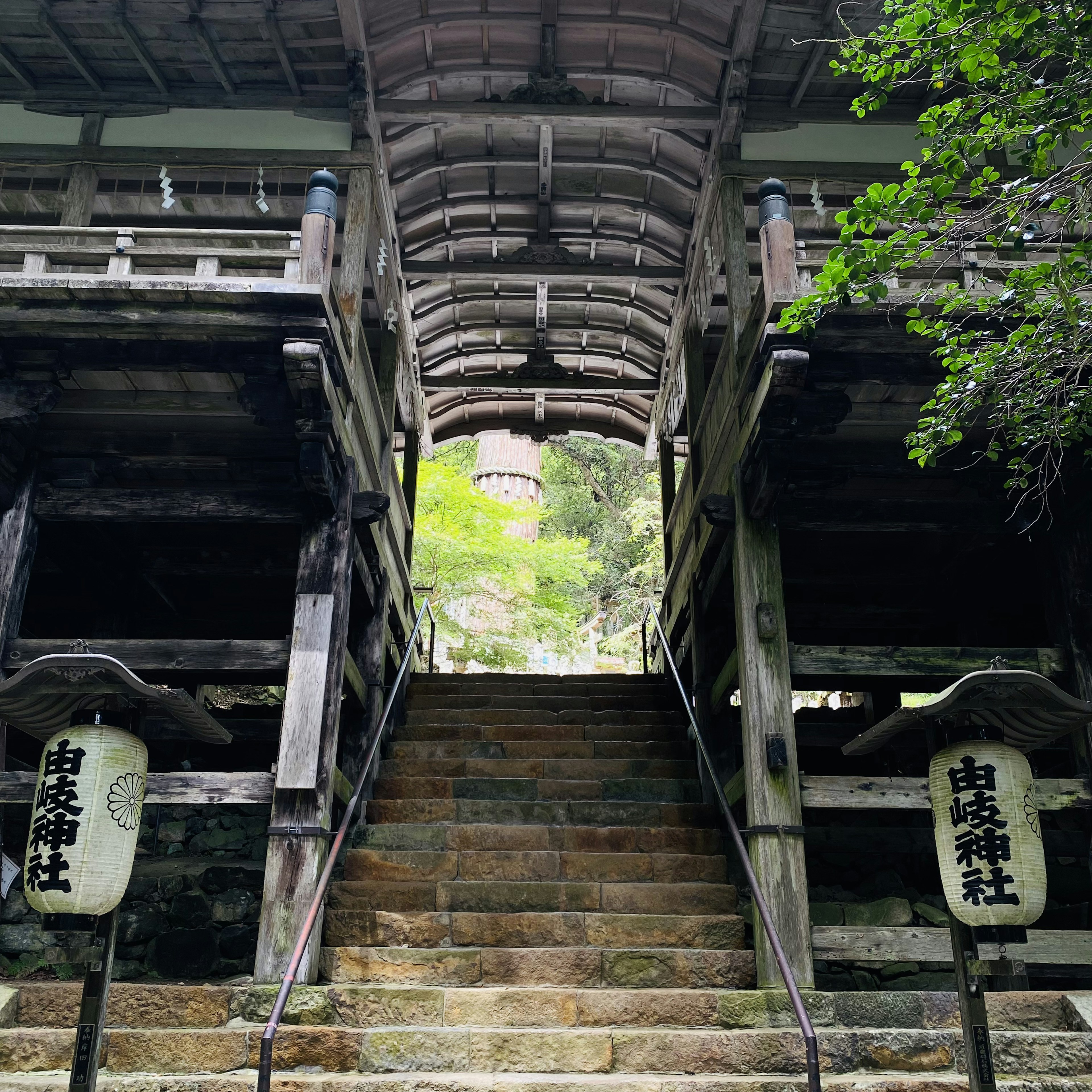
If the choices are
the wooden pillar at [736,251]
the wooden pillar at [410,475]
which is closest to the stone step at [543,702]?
the wooden pillar at [410,475]

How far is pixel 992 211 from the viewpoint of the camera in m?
5.25

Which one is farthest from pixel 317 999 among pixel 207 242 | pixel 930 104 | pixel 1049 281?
pixel 930 104

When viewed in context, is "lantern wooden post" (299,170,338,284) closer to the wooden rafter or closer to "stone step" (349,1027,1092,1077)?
the wooden rafter

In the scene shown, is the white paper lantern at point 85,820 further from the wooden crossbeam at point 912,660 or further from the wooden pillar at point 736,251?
the wooden pillar at point 736,251

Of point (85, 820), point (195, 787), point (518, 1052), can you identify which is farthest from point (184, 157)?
point (518, 1052)

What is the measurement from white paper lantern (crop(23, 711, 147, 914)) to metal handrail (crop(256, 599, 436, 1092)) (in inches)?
36.5

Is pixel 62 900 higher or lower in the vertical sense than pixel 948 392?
lower

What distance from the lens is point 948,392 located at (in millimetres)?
5656

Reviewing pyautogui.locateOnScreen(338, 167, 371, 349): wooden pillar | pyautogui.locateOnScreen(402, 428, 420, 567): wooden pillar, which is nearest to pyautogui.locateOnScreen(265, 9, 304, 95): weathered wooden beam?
pyautogui.locateOnScreen(338, 167, 371, 349): wooden pillar

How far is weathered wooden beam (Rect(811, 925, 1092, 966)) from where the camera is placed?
6727mm

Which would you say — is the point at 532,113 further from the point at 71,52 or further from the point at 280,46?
the point at 71,52

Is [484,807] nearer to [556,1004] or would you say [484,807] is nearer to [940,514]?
[556,1004]

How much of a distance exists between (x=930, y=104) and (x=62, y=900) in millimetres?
9324

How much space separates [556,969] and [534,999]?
1.68 feet
